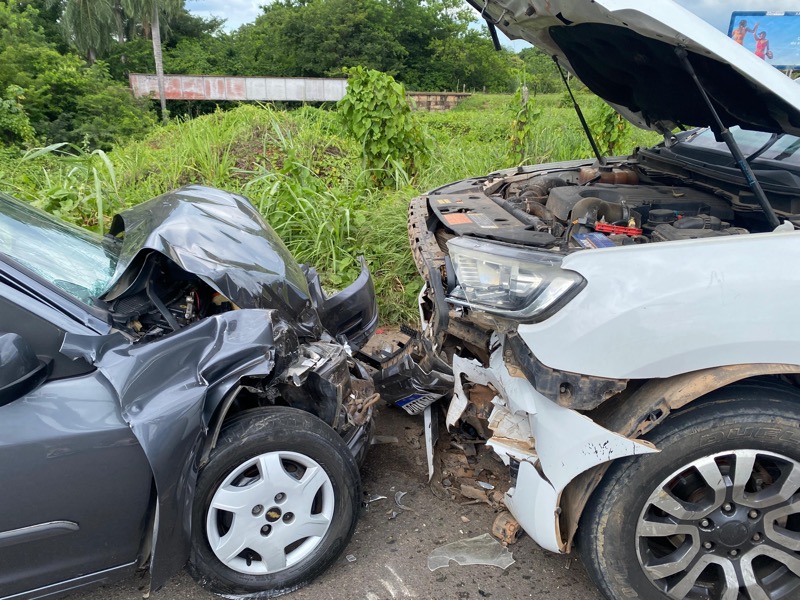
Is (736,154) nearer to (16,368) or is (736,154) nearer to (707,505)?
(707,505)

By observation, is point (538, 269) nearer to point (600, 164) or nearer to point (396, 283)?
point (600, 164)

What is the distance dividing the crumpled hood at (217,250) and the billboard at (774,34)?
678cm

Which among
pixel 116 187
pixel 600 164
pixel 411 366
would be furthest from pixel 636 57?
pixel 116 187

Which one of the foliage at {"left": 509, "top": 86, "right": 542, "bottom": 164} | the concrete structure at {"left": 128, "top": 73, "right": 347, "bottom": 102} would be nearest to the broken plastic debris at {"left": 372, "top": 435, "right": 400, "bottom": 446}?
the foliage at {"left": 509, "top": 86, "right": 542, "bottom": 164}

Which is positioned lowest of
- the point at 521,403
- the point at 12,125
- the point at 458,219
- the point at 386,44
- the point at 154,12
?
the point at 521,403

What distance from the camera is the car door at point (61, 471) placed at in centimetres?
168

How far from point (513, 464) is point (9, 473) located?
5.22ft

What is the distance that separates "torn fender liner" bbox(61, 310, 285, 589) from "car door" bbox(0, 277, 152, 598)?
0.05 metres

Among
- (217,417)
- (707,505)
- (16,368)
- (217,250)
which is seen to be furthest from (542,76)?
(16,368)

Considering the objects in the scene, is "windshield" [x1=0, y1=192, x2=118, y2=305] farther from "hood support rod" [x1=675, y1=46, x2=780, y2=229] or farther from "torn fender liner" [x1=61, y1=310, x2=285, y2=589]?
"hood support rod" [x1=675, y1=46, x2=780, y2=229]

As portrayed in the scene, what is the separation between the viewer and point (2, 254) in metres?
1.88

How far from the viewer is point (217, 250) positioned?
2.38 m

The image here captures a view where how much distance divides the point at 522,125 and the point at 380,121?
1747 mm

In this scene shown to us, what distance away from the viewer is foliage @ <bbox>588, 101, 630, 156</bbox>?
257 inches
